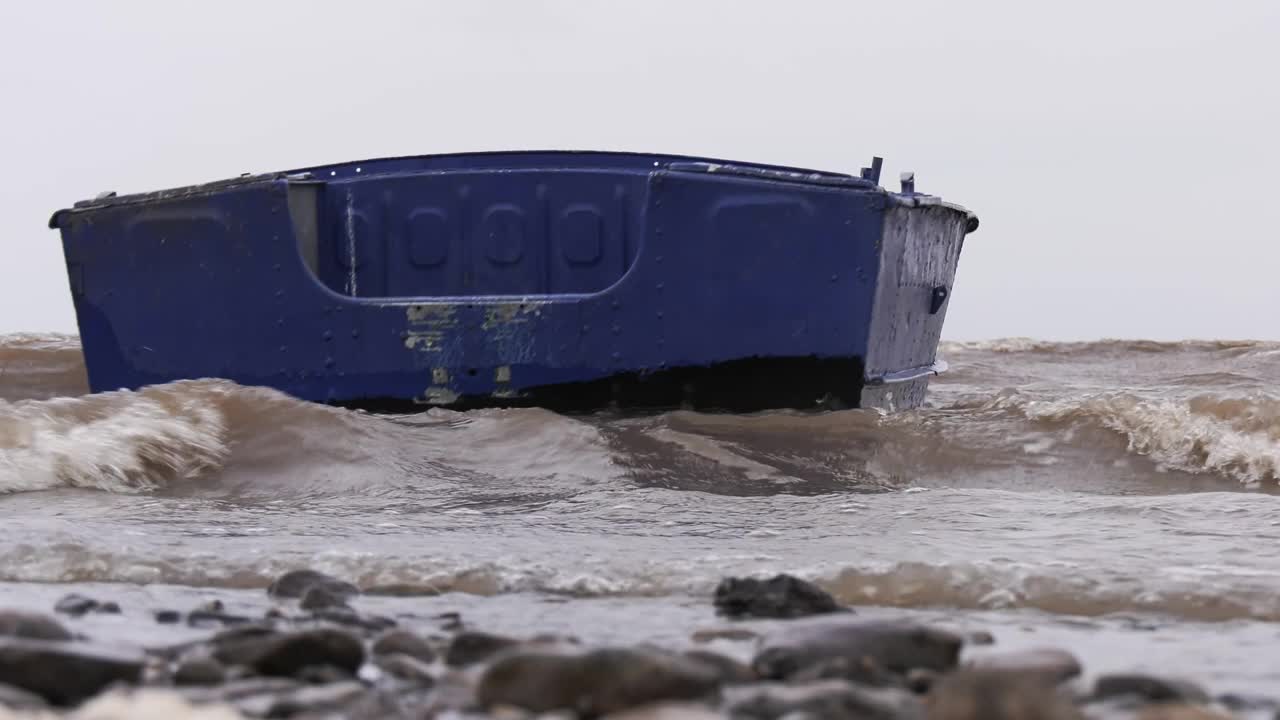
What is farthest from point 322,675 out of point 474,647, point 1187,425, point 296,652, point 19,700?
point 1187,425

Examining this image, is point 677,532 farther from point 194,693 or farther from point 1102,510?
point 194,693

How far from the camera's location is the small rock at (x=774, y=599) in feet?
8.72

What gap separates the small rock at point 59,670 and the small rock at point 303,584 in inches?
35.8

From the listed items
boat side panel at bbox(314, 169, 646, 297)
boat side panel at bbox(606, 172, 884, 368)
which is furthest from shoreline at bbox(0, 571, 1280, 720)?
boat side panel at bbox(314, 169, 646, 297)

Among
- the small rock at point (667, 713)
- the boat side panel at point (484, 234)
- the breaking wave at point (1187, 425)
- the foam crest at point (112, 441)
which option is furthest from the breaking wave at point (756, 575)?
the boat side panel at point (484, 234)

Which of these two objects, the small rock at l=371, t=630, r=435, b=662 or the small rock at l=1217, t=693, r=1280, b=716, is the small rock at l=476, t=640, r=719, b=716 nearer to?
the small rock at l=371, t=630, r=435, b=662

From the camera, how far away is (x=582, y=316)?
5.98 m

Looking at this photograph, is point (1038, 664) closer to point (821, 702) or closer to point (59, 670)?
point (821, 702)

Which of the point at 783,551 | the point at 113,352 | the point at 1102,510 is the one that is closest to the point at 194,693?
the point at 783,551

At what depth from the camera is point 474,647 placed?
2258mm

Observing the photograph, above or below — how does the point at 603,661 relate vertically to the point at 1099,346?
above

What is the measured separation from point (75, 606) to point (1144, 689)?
1.87m

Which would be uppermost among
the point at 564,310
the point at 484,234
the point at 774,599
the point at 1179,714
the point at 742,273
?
the point at 484,234

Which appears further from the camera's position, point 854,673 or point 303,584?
point 303,584
